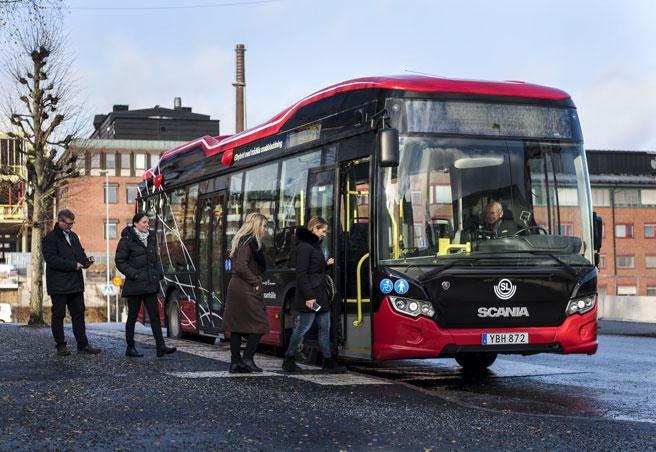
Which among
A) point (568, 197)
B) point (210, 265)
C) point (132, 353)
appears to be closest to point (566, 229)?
point (568, 197)

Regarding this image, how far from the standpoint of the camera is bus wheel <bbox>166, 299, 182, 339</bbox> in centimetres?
1980

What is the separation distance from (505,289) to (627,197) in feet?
249

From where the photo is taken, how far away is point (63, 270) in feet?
46.8

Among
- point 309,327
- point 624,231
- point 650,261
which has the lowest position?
point 309,327

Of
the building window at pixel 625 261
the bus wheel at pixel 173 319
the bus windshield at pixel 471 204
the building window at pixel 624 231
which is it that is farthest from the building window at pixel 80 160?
the building window at pixel 625 261

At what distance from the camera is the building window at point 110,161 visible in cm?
10106

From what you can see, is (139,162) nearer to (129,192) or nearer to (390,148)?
(129,192)

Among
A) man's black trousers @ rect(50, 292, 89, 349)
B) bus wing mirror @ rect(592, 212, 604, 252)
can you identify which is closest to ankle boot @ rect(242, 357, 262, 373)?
man's black trousers @ rect(50, 292, 89, 349)

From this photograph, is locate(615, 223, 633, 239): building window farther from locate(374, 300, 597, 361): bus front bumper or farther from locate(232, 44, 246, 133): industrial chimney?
locate(374, 300, 597, 361): bus front bumper

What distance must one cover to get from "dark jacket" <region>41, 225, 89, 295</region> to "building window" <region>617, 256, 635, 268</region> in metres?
75.3

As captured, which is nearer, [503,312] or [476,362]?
[503,312]

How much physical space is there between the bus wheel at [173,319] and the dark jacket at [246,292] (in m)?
7.88

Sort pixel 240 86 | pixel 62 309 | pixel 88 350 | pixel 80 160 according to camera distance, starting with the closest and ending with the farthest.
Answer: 1. pixel 62 309
2. pixel 88 350
3. pixel 240 86
4. pixel 80 160

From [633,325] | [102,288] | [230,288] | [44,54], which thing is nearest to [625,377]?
[230,288]
